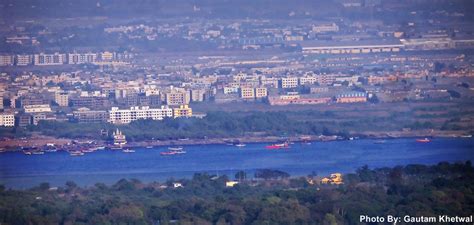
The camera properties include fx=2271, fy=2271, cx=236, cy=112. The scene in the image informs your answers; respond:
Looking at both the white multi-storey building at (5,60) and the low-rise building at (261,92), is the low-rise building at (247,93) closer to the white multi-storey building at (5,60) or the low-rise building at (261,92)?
the low-rise building at (261,92)

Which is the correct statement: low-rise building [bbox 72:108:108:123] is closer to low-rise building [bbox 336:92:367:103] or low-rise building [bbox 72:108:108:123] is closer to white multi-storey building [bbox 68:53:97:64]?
low-rise building [bbox 336:92:367:103]

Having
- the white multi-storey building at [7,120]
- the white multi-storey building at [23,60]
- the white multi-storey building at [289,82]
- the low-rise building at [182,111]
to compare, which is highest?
the white multi-storey building at [23,60]

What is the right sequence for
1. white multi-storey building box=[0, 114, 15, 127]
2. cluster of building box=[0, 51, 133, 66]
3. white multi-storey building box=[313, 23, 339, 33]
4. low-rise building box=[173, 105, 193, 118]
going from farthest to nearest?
white multi-storey building box=[313, 23, 339, 33] → cluster of building box=[0, 51, 133, 66] → low-rise building box=[173, 105, 193, 118] → white multi-storey building box=[0, 114, 15, 127]

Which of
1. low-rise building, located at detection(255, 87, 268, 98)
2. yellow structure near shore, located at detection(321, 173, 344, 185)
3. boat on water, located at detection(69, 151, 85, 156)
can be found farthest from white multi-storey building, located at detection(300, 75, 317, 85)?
yellow structure near shore, located at detection(321, 173, 344, 185)

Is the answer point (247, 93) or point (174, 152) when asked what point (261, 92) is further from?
point (174, 152)

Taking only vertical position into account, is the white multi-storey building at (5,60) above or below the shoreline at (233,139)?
above

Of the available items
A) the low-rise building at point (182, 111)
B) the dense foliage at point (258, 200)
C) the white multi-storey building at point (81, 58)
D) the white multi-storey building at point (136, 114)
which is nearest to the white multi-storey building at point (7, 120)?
the white multi-storey building at point (136, 114)

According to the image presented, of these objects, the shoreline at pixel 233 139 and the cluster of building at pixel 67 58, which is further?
the cluster of building at pixel 67 58
